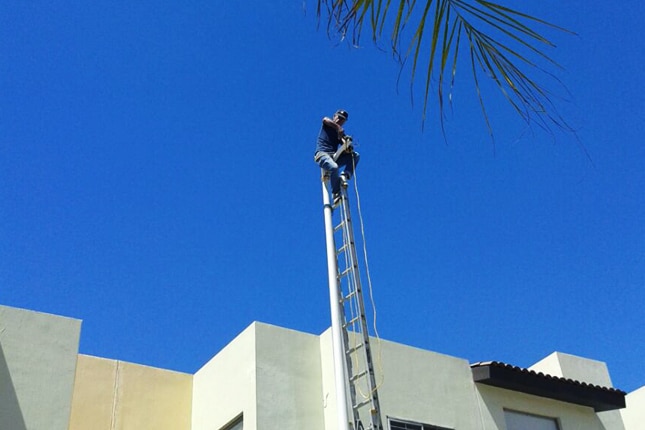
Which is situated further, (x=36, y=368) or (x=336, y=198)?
(x=36, y=368)

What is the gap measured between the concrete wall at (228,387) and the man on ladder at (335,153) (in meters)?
3.01

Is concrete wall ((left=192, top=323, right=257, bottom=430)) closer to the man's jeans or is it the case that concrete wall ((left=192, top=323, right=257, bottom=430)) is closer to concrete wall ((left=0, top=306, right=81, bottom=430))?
concrete wall ((left=0, top=306, right=81, bottom=430))

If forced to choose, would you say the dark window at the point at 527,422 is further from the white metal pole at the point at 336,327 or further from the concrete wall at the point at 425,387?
the white metal pole at the point at 336,327

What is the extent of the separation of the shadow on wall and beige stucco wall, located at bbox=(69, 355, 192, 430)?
2.07m

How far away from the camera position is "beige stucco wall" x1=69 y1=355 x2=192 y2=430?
13.8 metres

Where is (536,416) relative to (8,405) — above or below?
above

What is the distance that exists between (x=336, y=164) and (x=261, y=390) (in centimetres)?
357

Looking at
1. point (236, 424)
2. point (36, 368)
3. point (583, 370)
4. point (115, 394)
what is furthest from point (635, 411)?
point (36, 368)

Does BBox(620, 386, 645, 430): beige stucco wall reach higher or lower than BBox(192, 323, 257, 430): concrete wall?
higher

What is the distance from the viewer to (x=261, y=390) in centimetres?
1224

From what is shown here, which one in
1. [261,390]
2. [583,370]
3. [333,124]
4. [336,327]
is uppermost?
[333,124]

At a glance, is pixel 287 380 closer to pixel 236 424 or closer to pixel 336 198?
pixel 236 424

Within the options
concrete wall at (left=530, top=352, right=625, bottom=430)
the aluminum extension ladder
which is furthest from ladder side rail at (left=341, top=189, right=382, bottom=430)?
concrete wall at (left=530, top=352, right=625, bottom=430)

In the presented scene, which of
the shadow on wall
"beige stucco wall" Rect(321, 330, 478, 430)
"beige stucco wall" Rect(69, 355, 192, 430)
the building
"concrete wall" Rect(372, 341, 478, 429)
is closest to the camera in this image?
the shadow on wall
